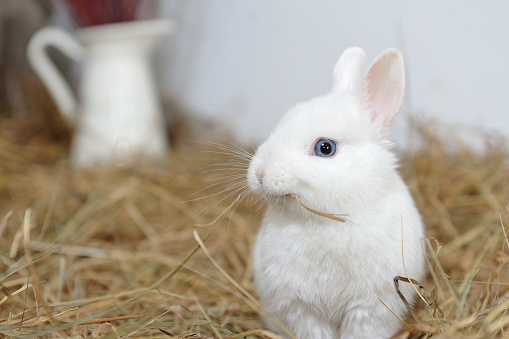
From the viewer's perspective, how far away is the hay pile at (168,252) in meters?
0.97

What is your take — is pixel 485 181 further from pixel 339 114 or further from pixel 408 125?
pixel 339 114

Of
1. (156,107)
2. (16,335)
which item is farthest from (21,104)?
(16,335)

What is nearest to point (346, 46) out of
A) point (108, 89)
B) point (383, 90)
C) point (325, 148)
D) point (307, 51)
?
point (307, 51)

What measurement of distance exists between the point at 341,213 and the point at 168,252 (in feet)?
2.65

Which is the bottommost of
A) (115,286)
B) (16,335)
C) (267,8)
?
(115,286)

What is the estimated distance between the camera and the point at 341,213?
0.87 m

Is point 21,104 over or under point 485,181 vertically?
over

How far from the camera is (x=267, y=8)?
2.02 m

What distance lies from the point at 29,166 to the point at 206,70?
3.14ft

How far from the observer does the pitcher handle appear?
2.16 metres

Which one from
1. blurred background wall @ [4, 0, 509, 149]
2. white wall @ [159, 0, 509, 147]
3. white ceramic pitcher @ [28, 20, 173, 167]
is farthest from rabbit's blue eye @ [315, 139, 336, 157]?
white ceramic pitcher @ [28, 20, 173, 167]

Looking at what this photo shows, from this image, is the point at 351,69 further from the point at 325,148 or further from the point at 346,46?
the point at 346,46

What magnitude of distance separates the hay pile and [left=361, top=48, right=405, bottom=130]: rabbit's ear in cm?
26

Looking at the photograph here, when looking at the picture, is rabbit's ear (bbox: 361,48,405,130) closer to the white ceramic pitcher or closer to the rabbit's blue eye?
the rabbit's blue eye
